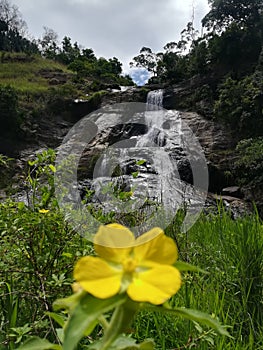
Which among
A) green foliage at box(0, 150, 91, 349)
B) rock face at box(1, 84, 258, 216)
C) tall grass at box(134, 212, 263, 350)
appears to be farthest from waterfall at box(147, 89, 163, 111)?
green foliage at box(0, 150, 91, 349)

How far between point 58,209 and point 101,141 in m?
9.82

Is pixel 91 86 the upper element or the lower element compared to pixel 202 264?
upper

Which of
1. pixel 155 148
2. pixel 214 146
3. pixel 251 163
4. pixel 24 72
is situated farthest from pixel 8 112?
A: pixel 251 163

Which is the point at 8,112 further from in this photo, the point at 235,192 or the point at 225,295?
the point at 225,295

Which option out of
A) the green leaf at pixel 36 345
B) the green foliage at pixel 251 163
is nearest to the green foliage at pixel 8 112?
the green foliage at pixel 251 163

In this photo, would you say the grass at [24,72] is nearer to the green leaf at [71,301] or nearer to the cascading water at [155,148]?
Answer: the cascading water at [155,148]

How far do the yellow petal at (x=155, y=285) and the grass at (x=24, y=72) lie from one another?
55.8 ft

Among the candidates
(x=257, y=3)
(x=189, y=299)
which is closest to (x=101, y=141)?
(x=257, y=3)

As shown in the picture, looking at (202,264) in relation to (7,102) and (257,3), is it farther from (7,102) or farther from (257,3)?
(257,3)

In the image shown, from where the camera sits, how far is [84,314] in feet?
0.67

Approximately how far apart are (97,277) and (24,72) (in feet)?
70.8

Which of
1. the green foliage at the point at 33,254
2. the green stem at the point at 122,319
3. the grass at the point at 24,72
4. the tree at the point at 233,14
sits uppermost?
the tree at the point at 233,14

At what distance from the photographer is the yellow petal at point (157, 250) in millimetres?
218

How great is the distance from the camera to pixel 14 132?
13.1m
